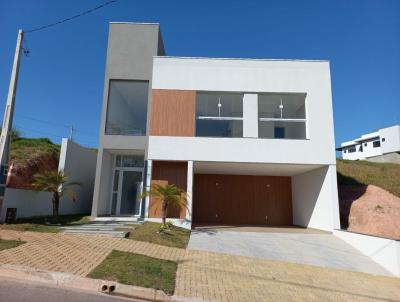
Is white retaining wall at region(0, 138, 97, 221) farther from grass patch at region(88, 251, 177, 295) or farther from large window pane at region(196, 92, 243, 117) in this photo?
large window pane at region(196, 92, 243, 117)

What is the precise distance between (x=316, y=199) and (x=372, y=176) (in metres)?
7.34

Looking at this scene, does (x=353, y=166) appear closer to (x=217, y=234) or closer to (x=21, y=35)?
(x=217, y=234)

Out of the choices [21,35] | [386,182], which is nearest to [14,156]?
[21,35]

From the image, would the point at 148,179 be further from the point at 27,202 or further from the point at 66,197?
the point at 27,202

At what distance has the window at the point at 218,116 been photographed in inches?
615

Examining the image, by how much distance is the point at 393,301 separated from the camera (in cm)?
740

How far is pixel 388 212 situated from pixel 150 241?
1190 centimetres

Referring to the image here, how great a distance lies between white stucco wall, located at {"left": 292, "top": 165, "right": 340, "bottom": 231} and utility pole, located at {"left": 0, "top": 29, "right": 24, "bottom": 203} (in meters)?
14.5

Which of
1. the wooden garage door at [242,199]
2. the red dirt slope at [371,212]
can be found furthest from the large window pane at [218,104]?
the red dirt slope at [371,212]

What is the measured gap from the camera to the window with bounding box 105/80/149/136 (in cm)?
1573

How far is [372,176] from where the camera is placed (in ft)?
66.5

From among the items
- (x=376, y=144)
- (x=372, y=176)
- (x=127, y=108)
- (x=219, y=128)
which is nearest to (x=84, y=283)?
(x=219, y=128)

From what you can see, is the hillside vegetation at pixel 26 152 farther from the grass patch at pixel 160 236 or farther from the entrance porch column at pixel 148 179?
the grass patch at pixel 160 236

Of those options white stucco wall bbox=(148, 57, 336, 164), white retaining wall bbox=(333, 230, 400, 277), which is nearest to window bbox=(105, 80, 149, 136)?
white stucco wall bbox=(148, 57, 336, 164)
